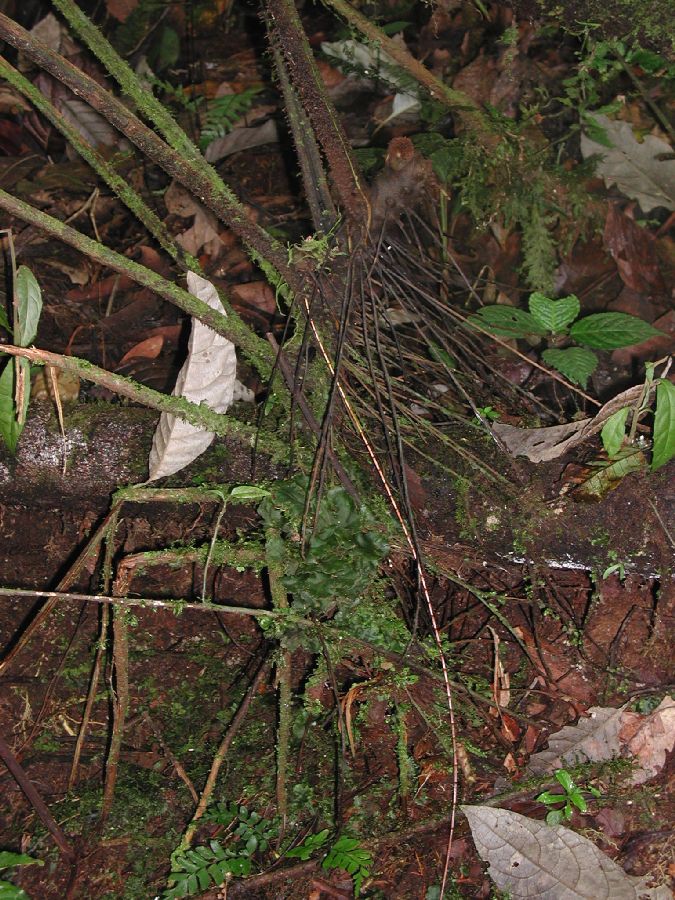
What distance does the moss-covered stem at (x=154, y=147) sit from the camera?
4.84 feet

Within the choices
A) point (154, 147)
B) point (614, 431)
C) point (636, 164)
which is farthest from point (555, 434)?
point (636, 164)

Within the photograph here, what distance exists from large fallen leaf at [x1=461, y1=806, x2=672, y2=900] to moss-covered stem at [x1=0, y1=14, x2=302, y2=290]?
1.35 metres

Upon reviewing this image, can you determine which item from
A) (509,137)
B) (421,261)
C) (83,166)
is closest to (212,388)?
(421,261)

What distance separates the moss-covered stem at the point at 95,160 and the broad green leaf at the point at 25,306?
1.64ft

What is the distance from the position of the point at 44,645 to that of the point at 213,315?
1.12 meters

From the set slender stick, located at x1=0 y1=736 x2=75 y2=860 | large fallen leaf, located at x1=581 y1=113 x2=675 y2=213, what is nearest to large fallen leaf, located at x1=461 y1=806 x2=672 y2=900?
slender stick, located at x1=0 y1=736 x2=75 y2=860

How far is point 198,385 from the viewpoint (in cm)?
182

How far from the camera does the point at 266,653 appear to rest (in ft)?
6.66

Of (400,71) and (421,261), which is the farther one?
(400,71)

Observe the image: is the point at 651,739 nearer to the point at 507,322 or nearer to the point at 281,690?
the point at 281,690

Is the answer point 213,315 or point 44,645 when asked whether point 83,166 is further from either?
point 44,645

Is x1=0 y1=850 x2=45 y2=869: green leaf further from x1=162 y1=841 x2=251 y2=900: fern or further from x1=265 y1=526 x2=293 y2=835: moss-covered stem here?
x1=265 y1=526 x2=293 y2=835: moss-covered stem

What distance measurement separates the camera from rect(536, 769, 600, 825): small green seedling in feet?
5.74

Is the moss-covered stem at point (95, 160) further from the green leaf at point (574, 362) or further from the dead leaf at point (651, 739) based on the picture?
Result: the dead leaf at point (651, 739)
